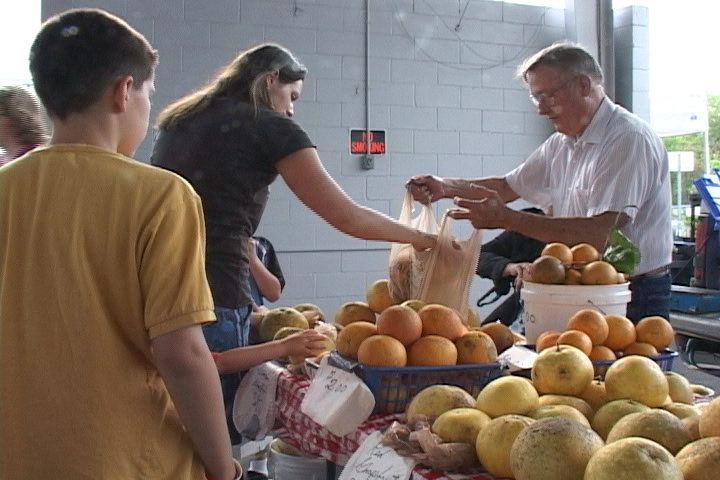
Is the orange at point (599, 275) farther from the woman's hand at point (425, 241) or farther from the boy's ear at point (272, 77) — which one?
the boy's ear at point (272, 77)

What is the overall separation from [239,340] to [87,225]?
1047 mm

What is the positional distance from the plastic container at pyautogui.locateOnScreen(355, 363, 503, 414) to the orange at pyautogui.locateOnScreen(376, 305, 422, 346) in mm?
92

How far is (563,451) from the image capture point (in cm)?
115

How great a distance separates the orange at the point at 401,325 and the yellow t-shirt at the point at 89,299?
0.64m

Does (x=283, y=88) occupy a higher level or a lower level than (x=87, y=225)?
higher

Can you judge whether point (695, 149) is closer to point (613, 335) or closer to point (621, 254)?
point (621, 254)

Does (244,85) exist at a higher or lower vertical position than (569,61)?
lower

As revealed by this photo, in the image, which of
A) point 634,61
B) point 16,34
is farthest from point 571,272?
point 634,61

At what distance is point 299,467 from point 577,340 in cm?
119

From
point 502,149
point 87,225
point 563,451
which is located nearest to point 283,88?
point 87,225

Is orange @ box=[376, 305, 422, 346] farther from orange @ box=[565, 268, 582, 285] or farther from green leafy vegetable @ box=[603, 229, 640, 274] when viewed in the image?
green leafy vegetable @ box=[603, 229, 640, 274]

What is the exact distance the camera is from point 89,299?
1161 mm

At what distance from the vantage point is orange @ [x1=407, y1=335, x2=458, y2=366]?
5.62ft

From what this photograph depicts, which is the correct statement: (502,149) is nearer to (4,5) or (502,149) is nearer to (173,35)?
(173,35)
